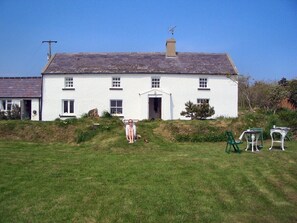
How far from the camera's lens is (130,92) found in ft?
111

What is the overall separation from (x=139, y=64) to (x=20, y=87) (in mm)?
13211

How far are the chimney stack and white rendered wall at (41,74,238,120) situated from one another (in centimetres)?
404

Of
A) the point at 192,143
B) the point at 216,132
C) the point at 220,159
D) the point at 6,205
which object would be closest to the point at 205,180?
the point at 220,159

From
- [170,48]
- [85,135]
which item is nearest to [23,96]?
[170,48]

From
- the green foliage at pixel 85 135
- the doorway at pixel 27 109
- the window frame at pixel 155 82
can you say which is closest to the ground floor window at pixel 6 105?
the doorway at pixel 27 109

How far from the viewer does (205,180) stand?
978 cm

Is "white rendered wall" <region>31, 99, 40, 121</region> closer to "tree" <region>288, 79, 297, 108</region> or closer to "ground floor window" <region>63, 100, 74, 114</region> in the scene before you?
"ground floor window" <region>63, 100, 74, 114</region>

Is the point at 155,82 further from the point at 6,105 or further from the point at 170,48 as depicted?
the point at 6,105

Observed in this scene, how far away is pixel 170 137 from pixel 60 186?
12103 millimetres

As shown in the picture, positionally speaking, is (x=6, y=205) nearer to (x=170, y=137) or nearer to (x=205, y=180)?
(x=205, y=180)

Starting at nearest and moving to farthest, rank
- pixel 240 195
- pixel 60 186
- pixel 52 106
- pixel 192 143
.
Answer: pixel 240 195, pixel 60 186, pixel 192 143, pixel 52 106

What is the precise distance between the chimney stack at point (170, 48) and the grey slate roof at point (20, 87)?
1442 centimetres

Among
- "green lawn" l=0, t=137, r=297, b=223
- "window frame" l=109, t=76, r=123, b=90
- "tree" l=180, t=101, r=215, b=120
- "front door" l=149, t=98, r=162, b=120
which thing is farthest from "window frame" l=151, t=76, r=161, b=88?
"green lawn" l=0, t=137, r=297, b=223

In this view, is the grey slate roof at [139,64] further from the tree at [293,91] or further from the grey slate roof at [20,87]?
→ the tree at [293,91]
